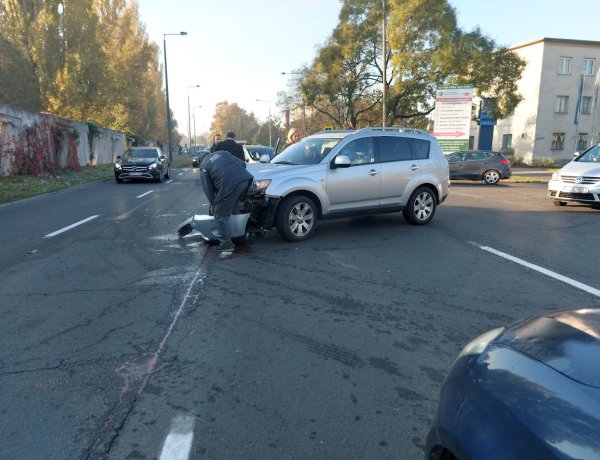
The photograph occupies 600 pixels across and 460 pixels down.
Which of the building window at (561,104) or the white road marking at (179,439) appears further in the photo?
the building window at (561,104)

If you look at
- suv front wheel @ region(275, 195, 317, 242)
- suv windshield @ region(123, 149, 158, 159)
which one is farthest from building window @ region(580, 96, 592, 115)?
suv front wheel @ region(275, 195, 317, 242)

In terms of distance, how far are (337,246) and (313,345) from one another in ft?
12.8

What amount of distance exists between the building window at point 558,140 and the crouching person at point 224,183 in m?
43.2

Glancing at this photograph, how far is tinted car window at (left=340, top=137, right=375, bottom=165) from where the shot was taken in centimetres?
845

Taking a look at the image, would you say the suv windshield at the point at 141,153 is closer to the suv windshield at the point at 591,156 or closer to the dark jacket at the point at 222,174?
the dark jacket at the point at 222,174

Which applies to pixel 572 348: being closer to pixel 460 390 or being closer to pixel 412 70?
pixel 460 390

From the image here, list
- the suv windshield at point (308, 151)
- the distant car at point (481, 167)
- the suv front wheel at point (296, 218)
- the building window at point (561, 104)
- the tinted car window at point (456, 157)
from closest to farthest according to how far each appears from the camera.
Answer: the suv front wheel at point (296, 218) → the suv windshield at point (308, 151) → the distant car at point (481, 167) → the tinted car window at point (456, 157) → the building window at point (561, 104)

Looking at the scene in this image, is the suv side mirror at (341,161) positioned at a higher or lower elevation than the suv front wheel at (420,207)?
higher

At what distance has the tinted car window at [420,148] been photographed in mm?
9258

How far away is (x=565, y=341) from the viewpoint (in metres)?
1.78

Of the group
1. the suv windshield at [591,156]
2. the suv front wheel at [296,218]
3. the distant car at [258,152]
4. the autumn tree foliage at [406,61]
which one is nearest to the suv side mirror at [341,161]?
the suv front wheel at [296,218]

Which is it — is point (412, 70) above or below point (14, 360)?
above

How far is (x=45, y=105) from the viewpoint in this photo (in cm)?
2791

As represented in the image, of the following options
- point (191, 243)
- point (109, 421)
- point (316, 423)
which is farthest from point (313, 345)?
point (191, 243)
